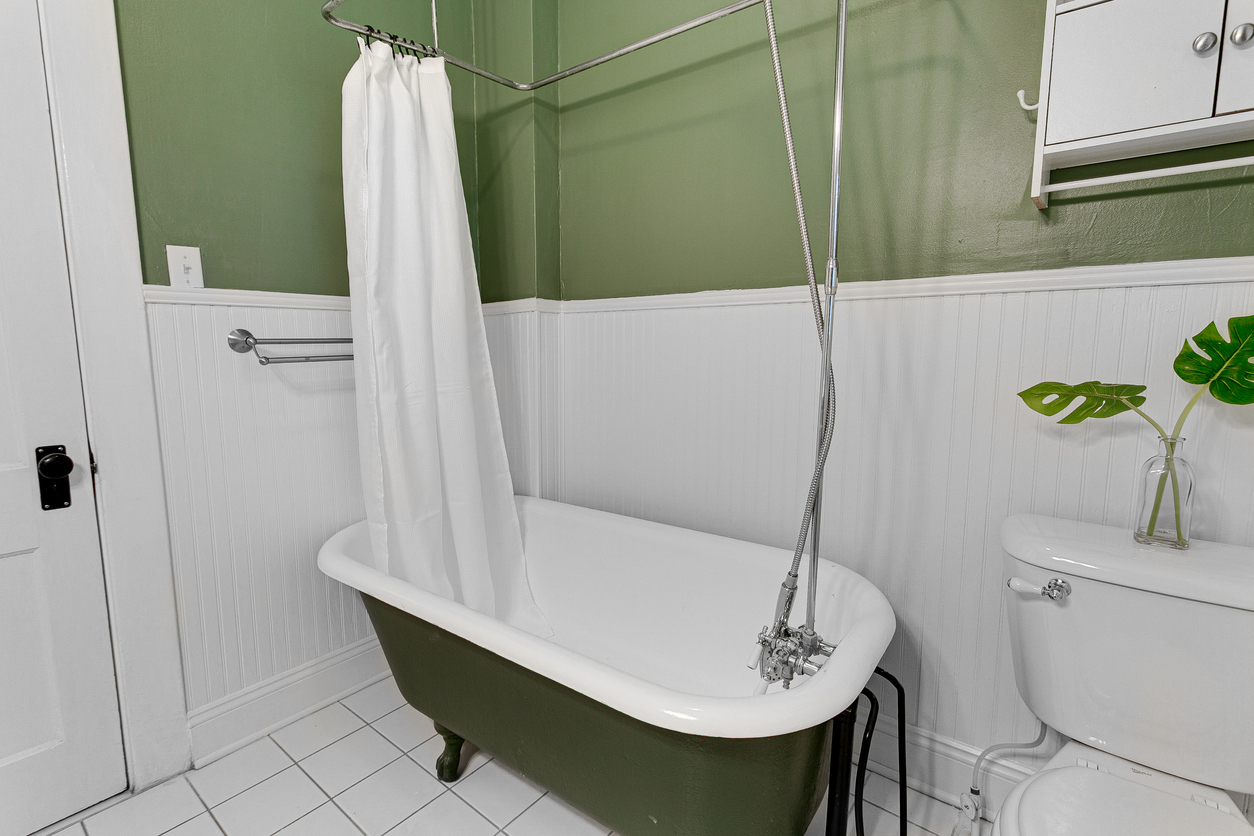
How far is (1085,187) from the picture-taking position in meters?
1.14

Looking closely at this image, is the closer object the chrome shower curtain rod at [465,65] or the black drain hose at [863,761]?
the black drain hose at [863,761]

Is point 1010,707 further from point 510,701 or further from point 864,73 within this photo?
point 864,73

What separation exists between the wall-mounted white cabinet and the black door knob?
6.66ft

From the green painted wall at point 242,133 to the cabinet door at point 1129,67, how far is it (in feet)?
5.61

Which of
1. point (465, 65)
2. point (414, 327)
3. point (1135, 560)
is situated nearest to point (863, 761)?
point (1135, 560)

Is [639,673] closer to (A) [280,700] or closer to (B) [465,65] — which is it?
(A) [280,700]

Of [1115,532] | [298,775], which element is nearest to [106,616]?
[298,775]

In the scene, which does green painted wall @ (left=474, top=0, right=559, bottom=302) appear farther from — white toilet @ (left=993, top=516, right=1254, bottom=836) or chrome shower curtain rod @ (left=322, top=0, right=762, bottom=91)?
Result: white toilet @ (left=993, top=516, right=1254, bottom=836)

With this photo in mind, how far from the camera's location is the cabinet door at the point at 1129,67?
0.95 m

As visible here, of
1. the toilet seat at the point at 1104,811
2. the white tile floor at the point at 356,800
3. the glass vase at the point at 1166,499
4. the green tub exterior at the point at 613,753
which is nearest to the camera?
the toilet seat at the point at 1104,811

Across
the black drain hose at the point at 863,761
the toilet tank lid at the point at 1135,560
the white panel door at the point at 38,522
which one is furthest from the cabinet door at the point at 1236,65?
the white panel door at the point at 38,522

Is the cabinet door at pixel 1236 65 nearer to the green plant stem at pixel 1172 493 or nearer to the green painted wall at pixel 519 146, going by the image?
the green plant stem at pixel 1172 493

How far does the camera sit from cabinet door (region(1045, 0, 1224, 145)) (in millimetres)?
947

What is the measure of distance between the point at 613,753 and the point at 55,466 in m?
1.30
